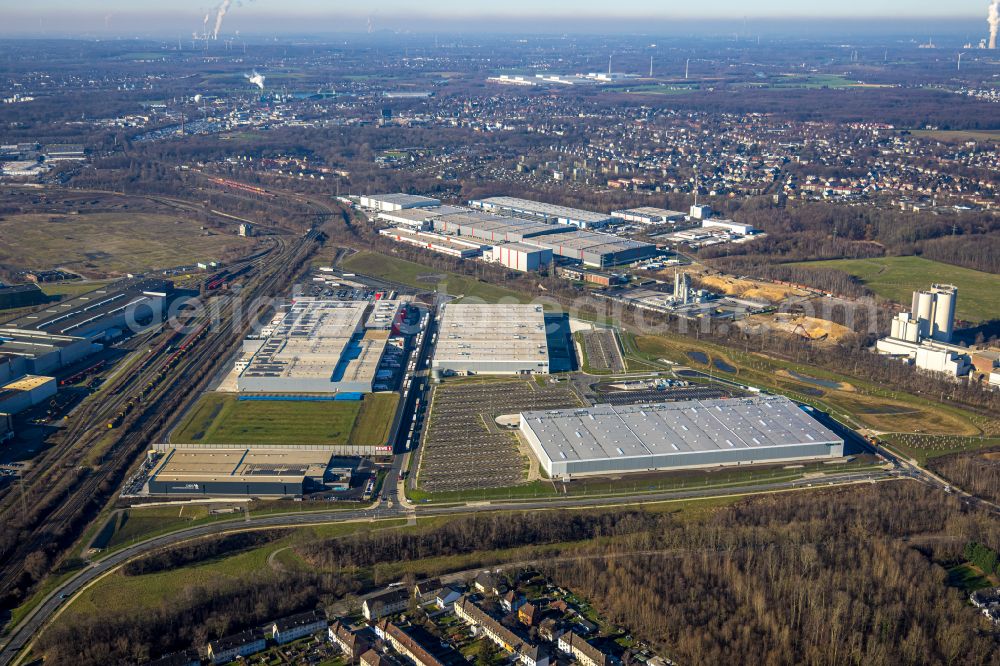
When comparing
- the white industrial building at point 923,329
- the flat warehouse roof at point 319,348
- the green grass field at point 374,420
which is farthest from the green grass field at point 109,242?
the white industrial building at point 923,329

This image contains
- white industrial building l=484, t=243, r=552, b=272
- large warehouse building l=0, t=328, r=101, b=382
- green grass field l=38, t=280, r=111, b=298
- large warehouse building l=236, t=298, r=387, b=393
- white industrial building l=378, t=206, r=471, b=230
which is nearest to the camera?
large warehouse building l=236, t=298, r=387, b=393

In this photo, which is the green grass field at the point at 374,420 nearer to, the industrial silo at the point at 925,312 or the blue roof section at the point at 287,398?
the blue roof section at the point at 287,398

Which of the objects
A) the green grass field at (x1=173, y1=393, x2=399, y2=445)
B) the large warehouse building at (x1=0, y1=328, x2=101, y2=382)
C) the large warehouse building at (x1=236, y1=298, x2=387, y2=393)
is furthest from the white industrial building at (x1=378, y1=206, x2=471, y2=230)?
the green grass field at (x1=173, y1=393, x2=399, y2=445)

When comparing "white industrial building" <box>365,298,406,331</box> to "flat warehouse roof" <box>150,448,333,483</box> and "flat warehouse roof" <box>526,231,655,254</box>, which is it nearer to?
"flat warehouse roof" <box>150,448,333,483</box>

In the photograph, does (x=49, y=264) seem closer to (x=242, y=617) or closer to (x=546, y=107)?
(x=242, y=617)

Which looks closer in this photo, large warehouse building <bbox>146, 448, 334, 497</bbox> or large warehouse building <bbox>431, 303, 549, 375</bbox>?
large warehouse building <bbox>146, 448, 334, 497</bbox>

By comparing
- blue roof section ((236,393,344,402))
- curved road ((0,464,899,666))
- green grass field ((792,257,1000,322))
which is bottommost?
curved road ((0,464,899,666))
